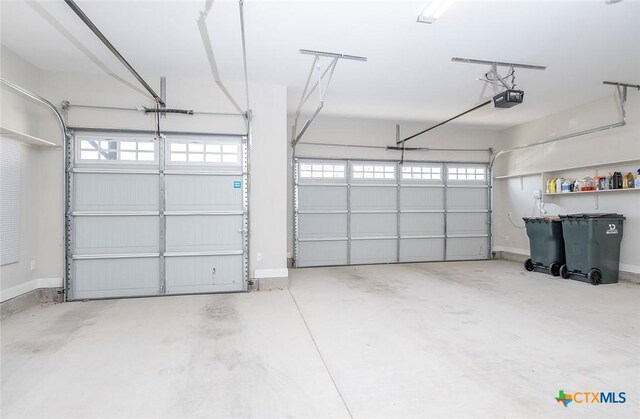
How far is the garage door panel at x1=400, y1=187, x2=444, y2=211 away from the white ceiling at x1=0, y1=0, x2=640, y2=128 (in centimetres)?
263

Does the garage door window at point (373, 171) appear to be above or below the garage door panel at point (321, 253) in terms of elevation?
above

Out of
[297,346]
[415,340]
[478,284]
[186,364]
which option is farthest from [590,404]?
[478,284]

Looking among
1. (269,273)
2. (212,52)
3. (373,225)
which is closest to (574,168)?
(373,225)

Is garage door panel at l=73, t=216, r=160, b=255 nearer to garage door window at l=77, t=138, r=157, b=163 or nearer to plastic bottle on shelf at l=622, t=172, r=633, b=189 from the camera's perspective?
garage door window at l=77, t=138, r=157, b=163

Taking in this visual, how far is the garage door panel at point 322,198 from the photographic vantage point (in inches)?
265

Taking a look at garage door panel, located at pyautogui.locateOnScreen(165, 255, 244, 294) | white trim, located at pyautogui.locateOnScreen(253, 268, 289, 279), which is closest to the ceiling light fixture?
white trim, located at pyautogui.locateOnScreen(253, 268, 289, 279)

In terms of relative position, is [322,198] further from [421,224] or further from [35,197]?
[35,197]

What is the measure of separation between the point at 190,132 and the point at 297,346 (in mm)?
3405

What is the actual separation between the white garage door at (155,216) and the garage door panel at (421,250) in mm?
3969

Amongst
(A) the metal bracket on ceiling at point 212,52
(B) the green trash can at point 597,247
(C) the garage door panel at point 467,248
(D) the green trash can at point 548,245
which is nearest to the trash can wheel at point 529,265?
(D) the green trash can at point 548,245

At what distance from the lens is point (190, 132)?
4.63 metres

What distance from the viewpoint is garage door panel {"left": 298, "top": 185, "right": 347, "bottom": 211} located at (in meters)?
6.73

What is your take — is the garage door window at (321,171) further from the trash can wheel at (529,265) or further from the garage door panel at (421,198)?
the trash can wheel at (529,265)

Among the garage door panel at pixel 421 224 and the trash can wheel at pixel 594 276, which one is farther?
the garage door panel at pixel 421 224
